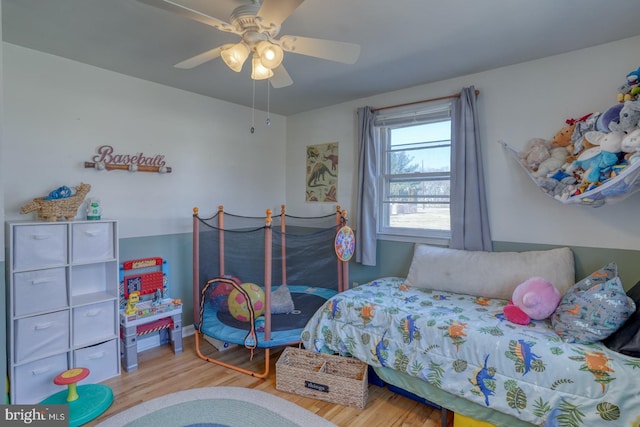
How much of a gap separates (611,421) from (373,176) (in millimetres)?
2392

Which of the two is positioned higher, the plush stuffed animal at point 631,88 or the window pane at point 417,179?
the plush stuffed animal at point 631,88

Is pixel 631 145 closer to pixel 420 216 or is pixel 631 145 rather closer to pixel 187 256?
pixel 420 216

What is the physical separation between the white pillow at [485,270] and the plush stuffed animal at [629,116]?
2.88ft

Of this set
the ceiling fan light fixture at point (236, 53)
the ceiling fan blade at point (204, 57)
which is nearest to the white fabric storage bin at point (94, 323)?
the ceiling fan blade at point (204, 57)

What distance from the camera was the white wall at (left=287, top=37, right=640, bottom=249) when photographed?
89.4 inches

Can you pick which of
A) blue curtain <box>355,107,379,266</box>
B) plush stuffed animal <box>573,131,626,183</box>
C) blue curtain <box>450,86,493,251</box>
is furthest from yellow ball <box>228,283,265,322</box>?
plush stuffed animal <box>573,131,626,183</box>

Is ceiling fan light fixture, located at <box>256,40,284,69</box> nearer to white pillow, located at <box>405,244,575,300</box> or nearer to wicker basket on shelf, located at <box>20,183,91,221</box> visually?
wicker basket on shelf, located at <box>20,183,91,221</box>

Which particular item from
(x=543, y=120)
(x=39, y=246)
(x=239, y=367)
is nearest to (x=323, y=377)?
(x=239, y=367)

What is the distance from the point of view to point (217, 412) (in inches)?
83.0

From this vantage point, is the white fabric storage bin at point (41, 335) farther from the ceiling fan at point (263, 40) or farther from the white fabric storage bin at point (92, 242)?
the ceiling fan at point (263, 40)

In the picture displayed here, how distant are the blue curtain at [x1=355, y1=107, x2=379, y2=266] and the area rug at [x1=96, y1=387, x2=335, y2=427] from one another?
1573 millimetres

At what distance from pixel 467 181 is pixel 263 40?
1.97 metres

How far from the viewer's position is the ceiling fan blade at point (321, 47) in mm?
1643

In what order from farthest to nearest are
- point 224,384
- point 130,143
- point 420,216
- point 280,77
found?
point 420,216
point 130,143
point 224,384
point 280,77
